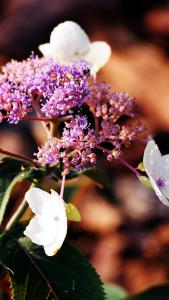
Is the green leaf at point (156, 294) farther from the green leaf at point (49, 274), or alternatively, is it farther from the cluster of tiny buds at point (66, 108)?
the cluster of tiny buds at point (66, 108)

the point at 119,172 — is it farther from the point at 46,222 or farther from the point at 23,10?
the point at 46,222

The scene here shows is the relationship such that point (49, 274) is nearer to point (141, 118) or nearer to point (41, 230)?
point (41, 230)

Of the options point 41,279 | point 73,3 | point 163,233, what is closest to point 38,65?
point 41,279

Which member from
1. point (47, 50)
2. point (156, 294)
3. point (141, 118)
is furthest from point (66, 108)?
point (141, 118)

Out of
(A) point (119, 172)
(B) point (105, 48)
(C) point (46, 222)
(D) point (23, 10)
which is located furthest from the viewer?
(D) point (23, 10)

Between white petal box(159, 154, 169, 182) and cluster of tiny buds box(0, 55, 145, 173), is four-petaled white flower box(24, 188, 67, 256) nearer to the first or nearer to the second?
cluster of tiny buds box(0, 55, 145, 173)

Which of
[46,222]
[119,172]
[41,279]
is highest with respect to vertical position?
[46,222]
